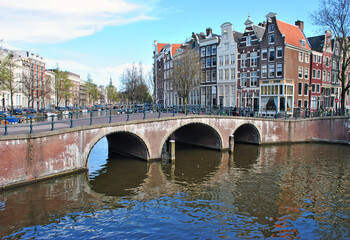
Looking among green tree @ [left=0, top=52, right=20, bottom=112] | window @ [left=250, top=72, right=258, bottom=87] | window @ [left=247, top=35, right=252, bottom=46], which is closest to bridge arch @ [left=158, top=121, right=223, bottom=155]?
window @ [left=250, top=72, right=258, bottom=87]

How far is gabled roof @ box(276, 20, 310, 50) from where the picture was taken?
41.3 meters

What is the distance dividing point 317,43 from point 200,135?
30.7m

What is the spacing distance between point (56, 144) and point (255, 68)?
1385 inches

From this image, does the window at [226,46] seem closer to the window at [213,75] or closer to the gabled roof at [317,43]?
the window at [213,75]

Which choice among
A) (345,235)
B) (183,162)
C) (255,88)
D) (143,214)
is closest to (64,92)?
(255,88)

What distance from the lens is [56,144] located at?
1669 cm

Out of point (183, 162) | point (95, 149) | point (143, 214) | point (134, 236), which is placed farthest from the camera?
point (95, 149)

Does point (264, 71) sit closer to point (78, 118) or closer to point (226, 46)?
point (226, 46)

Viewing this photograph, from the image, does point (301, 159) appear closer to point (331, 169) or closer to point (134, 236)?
point (331, 169)

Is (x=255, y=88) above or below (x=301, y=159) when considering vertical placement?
above

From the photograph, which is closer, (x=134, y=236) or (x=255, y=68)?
(x=134, y=236)

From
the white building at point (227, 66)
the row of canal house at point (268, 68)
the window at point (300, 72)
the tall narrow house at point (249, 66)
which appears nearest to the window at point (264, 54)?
the row of canal house at point (268, 68)

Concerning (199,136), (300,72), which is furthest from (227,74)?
(199,136)

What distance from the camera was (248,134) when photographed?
1278 inches
